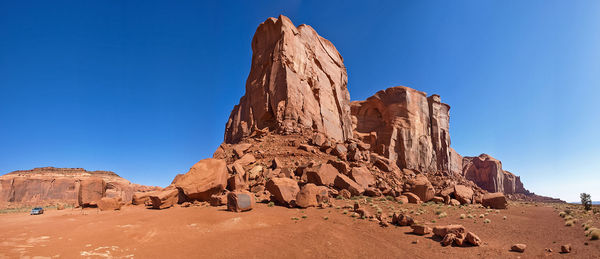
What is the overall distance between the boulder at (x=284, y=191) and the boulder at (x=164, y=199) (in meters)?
6.21

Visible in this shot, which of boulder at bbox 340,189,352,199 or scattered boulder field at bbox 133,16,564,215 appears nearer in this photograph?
scattered boulder field at bbox 133,16,564,215

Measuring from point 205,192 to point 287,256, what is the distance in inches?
376

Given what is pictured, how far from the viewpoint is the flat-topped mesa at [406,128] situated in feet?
157

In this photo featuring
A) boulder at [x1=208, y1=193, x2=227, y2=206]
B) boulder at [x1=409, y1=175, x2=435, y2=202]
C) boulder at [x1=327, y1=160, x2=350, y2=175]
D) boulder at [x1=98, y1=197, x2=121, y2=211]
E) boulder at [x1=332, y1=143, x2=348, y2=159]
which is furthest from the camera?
boulder at [x1=332, y1=143, x2=348, y2=159]

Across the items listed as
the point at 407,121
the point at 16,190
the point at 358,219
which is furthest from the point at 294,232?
the point at 16,190

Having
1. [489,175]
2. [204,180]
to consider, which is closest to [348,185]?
[204,180]

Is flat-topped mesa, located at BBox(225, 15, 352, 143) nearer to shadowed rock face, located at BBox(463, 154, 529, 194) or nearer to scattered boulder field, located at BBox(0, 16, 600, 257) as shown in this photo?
scattered boulder field, located at BBox(0, 16, 600, 257)

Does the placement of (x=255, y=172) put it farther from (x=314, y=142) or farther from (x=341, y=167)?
(x=314, y=142)

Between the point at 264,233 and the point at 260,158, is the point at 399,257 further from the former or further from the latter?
the point at 260,158

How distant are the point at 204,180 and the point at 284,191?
222 inches

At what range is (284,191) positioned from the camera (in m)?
14.0

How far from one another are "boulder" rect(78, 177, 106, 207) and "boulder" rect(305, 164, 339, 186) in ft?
48.6

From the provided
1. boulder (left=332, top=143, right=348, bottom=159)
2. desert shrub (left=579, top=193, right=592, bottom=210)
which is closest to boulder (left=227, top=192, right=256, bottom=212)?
boulder (left=332, top=143, right=348, bottom=159)

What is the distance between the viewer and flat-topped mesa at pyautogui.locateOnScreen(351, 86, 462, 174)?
157 ft
